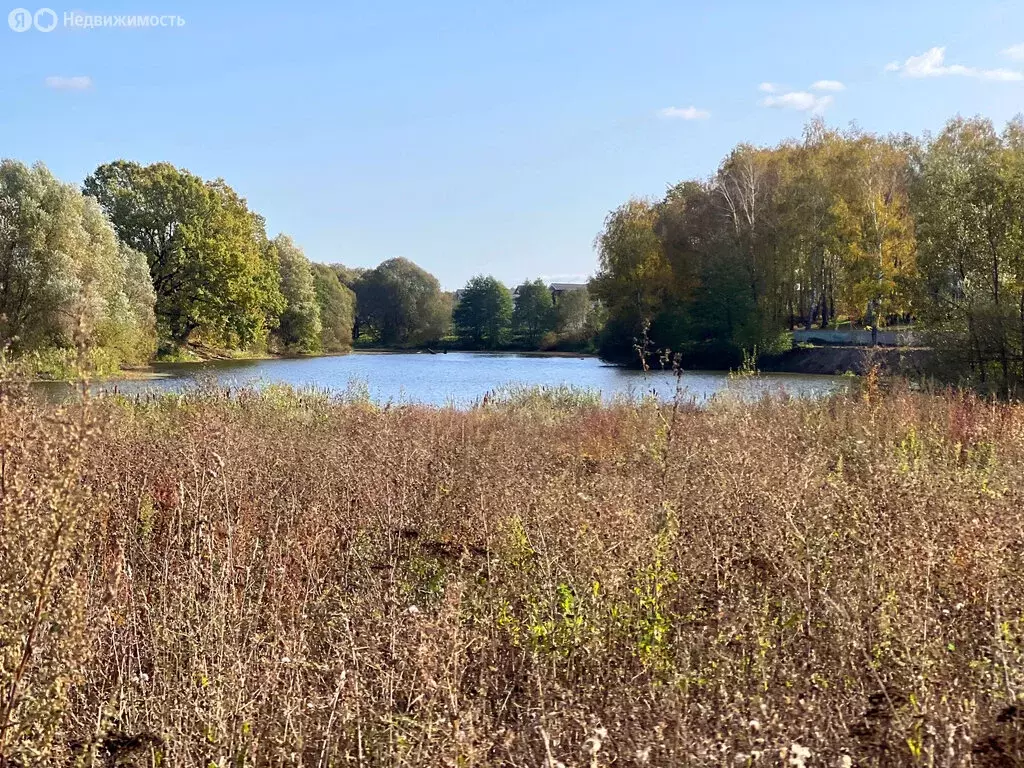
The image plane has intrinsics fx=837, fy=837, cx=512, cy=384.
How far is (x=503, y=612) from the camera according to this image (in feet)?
12.3

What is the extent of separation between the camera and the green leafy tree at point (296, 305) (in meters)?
60.6

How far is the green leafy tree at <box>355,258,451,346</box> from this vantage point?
3469 inches

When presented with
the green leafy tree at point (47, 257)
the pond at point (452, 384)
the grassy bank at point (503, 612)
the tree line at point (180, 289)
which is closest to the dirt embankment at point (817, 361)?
the pond at point (452, 384)

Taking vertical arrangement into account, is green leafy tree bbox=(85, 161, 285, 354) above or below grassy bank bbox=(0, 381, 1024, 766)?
above

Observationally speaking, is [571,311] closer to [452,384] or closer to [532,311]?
[532,311]

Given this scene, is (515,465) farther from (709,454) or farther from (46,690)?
(46,690)

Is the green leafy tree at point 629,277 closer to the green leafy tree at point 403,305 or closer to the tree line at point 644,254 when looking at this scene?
the tree line at point 644,254

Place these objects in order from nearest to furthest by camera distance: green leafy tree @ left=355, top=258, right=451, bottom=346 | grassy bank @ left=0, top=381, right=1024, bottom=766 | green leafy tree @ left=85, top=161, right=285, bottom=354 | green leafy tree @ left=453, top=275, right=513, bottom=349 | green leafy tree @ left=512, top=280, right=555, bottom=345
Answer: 1. grassy bank @ left=0, top=381, right=1024, bottom=766
2. green leafy tree @ left=85, top=161, right=285, bottom=354
3. green leafy tree @ left=512, top=280, right=555, bottom=345
4. green leafy tree @ left=453, top=275, right=513, bottom=349
5. green leafy tree @ left=355, top=258, right=451, bottom=346

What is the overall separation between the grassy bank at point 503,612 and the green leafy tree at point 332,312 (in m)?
63.7

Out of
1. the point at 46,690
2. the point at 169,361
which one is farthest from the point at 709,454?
the point at 169,361

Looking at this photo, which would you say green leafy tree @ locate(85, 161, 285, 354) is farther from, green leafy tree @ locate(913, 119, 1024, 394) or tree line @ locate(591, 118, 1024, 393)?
green leafy tree @ locate(913, 119, 1024, 394)

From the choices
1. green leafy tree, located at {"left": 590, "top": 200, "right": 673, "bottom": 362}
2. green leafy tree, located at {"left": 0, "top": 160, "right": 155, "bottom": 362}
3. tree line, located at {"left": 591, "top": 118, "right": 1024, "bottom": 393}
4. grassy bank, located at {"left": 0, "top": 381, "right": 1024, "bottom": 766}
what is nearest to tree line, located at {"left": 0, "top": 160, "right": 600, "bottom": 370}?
green leafy tree, located at {"left": 0, "top": 160, "right": 155, "bottom": 362}

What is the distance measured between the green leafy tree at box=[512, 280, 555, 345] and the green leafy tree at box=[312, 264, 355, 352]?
18.0 meters

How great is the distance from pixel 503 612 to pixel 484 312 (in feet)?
272
